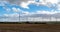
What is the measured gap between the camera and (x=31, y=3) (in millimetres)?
2180

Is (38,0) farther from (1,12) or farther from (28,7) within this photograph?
(1,12)

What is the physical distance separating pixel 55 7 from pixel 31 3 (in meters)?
0.20

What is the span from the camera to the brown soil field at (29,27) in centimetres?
210

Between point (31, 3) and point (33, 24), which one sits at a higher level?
point (31, 3)

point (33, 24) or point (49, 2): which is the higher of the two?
point (49, 2)

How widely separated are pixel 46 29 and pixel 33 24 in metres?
0.12

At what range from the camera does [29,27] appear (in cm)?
211

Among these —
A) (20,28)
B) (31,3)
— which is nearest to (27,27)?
(20,28)

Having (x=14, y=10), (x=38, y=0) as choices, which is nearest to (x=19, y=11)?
(x=14, y=10)

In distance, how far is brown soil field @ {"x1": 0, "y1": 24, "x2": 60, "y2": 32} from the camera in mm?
2096

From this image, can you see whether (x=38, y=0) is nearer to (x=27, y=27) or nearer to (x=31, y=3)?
(x=31, y=3)

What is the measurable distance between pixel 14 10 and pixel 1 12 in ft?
0.35

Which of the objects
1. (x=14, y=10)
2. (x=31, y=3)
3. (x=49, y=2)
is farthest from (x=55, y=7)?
(x=14, y=10)

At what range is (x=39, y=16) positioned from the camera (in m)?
2.17
